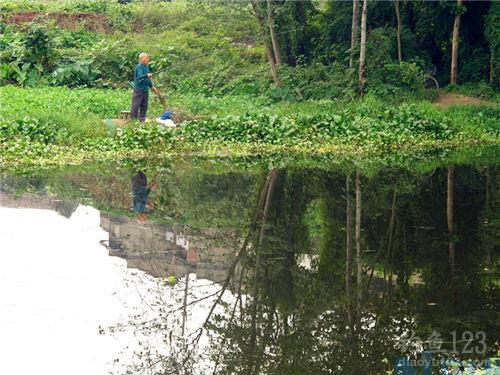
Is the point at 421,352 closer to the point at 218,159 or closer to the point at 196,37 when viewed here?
the point at 218,159

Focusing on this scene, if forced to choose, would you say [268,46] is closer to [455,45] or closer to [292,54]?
[292,54]

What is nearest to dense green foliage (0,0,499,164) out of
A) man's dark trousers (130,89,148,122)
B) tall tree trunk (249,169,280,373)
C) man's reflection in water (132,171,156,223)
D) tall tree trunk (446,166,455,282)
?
man's dark trousers (130,89,148,122)

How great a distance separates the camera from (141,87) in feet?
59.9

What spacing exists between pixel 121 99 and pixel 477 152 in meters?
8.23

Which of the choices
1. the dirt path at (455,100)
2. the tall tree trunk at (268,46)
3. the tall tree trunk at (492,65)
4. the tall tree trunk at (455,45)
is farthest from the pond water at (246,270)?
the tall tree trunk at (492,65)

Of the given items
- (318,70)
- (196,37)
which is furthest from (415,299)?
(196,37)

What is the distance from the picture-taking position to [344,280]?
9648 millimetres

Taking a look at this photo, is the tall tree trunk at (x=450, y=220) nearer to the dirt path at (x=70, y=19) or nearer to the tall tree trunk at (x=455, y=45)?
the tall tree trunk at (x=455, y=45)

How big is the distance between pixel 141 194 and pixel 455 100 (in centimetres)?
1159

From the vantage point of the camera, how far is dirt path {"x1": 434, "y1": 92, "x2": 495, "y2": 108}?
2277 centimetres

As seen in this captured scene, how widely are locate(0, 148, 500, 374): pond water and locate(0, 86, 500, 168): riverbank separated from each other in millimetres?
1222

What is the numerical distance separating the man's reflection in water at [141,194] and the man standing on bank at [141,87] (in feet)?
9.51

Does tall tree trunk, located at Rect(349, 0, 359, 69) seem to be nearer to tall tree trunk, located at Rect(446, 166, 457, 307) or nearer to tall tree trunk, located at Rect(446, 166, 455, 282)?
tall tree trunk, located at Rect(446, 166, 455, 282)

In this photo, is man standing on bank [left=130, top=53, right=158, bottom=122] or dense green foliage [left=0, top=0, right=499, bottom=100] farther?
dense green foliage [left=0, top=0, right=499, bottom=100]
